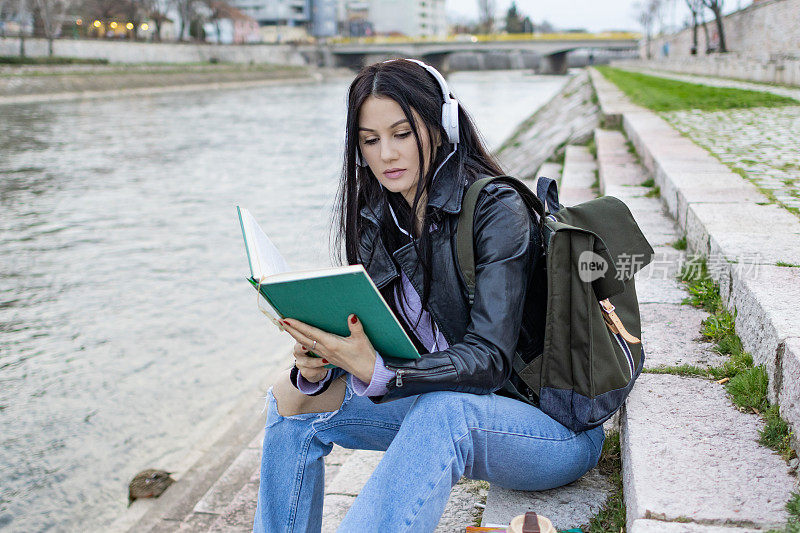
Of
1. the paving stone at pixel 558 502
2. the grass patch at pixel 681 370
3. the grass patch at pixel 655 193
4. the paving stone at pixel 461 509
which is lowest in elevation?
the paving stone at pixel 461 509

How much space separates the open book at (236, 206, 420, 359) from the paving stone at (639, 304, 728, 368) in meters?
1.11

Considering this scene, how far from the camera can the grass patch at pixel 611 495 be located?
6.09 ft

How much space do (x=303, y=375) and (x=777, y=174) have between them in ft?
12.3

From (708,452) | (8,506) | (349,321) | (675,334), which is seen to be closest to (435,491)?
(349,321)

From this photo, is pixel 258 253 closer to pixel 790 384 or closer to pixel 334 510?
pixel 334 510

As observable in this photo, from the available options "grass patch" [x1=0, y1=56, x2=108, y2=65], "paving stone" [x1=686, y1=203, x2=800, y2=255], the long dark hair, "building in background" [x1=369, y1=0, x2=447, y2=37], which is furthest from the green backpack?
"building in background" [x1=369, y1=0, x2=447, y2=37]

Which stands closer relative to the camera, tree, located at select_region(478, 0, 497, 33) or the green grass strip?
the green grass strip

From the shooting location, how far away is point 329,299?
167cm

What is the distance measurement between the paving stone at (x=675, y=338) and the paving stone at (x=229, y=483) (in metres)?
1.92

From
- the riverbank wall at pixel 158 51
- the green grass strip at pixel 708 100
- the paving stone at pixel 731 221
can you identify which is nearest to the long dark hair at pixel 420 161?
the paving stone at pixel 731 221

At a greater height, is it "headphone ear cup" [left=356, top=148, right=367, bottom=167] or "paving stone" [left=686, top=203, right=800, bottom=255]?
"headphone ear cup" [left=356, top=148, right=367, bottom=167]

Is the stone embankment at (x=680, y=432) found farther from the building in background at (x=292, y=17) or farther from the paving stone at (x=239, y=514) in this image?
the building in background at (x=292, y=17)

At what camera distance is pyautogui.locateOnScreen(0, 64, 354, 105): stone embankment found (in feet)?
91.9

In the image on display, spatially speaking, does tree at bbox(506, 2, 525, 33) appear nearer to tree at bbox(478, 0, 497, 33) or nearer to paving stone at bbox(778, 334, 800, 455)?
tree at bbox(478, 0, 497, 33)
